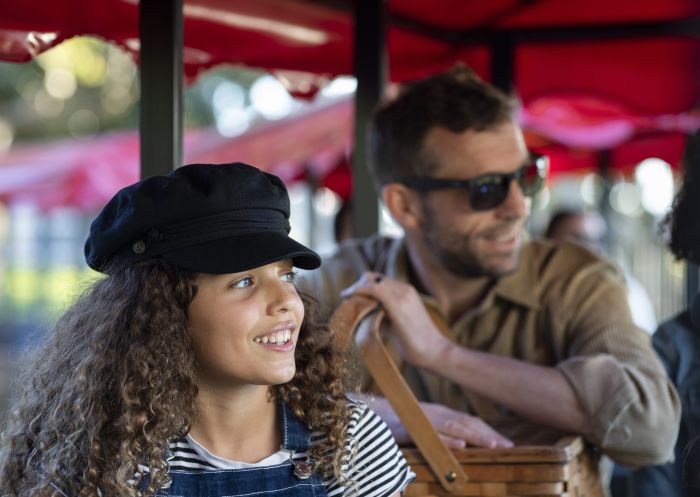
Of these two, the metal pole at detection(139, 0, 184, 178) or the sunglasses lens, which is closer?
the metal pole at detection(139, 0, 184, 178)

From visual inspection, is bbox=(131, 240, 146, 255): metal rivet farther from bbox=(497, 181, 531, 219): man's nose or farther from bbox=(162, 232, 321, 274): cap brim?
bbox=(497, 181, 531, 219): man's nose

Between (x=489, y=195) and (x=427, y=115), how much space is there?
0.41 metres

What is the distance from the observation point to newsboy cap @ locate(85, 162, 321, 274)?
212 cm

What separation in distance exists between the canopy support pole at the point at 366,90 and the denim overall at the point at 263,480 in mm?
1961

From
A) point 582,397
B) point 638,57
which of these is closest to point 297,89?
point 638,57

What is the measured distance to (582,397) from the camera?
2971mm

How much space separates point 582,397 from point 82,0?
6.01 ft

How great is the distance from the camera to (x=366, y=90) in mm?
4117

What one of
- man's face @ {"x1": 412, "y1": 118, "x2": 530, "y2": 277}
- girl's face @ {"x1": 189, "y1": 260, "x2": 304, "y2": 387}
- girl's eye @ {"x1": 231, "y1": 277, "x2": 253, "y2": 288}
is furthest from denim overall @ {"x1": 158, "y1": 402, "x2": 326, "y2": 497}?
man's face @ {"x1": 412, "y1": 118, "x2": 530, "y2": 277}

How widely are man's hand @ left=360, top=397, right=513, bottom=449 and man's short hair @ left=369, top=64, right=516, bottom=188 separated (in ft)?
3.43

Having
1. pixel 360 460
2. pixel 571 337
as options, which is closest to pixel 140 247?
pixel 360 460

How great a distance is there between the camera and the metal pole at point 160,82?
2740 mm

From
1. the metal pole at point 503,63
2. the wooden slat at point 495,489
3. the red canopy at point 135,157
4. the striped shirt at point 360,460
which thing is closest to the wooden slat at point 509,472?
the wooden slat at point 495,489

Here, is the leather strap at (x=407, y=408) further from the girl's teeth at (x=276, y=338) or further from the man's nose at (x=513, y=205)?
the man's nose at (x=513, y=205)
